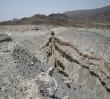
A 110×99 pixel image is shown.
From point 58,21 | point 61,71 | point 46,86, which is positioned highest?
point 58,21

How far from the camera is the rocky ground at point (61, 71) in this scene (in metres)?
7.01

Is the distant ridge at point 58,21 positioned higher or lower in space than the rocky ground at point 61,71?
higher

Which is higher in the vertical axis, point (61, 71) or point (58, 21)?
point (58, 21)

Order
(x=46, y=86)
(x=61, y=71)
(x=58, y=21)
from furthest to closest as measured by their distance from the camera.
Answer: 1. (x=58, y=21)
2. (x=61, y=71)
3. (x=46, y=86)

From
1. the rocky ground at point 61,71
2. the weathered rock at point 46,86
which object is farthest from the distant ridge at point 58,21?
the weathered rock at point 46,86

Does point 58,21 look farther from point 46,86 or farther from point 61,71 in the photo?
point 46,86

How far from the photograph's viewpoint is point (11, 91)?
6.72 meters

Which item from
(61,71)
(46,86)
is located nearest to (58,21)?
(61,71)

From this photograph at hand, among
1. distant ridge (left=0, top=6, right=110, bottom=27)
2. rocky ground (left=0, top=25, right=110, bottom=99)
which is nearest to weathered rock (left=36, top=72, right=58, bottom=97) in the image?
rocky ground (left=0, top=25, right=110, bottom=99)

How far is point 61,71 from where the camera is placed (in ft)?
47.8

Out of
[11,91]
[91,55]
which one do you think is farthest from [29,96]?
[91,55]

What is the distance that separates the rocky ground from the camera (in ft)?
23.0

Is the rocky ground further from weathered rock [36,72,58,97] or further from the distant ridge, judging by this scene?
the distant ridge

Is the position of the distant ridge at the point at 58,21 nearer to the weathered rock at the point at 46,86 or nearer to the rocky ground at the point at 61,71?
the rocky ground at the point at 61,71
